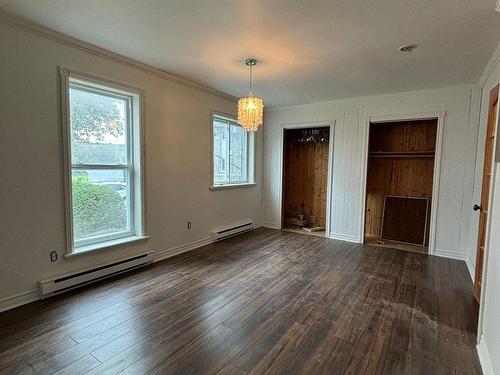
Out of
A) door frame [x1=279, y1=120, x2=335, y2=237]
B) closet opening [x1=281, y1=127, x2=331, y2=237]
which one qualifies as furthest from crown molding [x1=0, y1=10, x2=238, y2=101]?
closet opening [x1=281, y1=127, x2=331, y2=237]

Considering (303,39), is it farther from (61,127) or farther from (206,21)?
(61,127)

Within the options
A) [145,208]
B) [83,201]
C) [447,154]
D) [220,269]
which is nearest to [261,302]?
[220,269]

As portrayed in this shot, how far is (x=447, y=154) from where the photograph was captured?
4.05 metres

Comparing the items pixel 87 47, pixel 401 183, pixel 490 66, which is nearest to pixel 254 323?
pixel 87 47

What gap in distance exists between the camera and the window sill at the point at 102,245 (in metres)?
2.86

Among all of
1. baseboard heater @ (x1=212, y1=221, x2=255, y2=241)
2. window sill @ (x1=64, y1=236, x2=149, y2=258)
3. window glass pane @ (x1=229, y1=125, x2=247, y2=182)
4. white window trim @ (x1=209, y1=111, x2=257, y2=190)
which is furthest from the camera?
window glass pane @ (x1=229, y1=125, x2=247, y2=182)

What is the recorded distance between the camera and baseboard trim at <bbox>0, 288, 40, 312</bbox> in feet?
7.89

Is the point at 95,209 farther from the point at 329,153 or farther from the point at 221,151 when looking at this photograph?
the point at 329,153

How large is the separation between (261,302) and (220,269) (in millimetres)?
962

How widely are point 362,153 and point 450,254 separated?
2027 mm

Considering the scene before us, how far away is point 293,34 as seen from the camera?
8.11 feet

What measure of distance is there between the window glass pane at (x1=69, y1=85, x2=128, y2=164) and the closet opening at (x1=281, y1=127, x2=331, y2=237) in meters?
3.30

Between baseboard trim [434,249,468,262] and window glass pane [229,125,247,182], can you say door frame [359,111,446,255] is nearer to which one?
baseboard trim [434,249,468,262]

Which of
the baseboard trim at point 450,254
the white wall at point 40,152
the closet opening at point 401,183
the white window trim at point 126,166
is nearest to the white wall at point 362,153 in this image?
the baseboard trim at point 450,254
